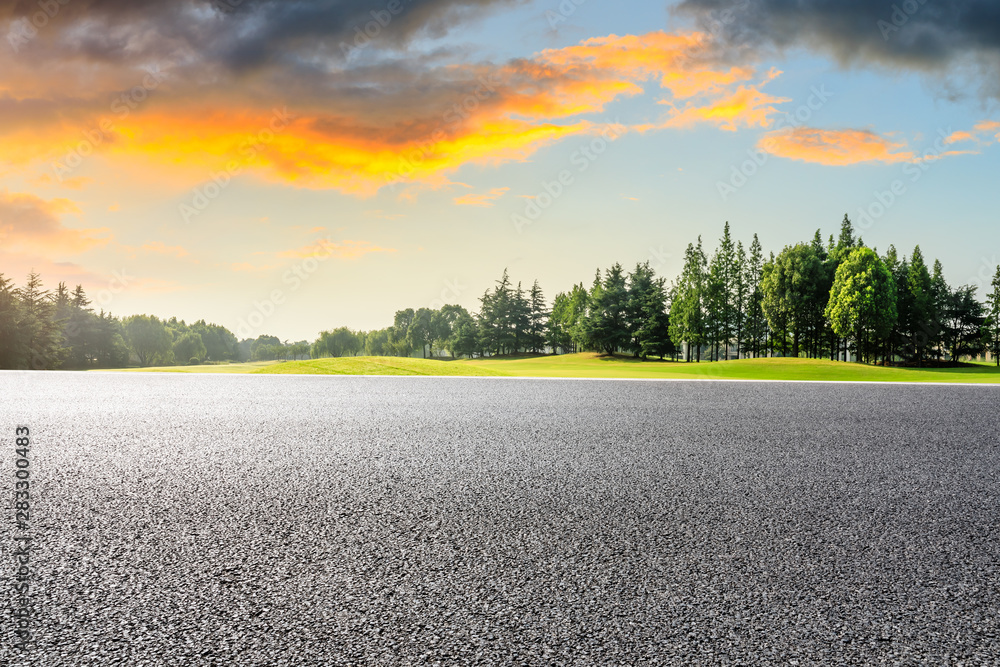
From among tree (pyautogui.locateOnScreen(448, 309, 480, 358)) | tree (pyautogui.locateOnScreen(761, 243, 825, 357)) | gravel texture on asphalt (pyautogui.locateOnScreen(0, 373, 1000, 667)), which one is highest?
tree (pyautogui.locateOnScreen(761, 243, 825, 357))

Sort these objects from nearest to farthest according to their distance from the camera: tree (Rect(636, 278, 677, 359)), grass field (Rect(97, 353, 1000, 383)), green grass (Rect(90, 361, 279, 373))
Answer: grass field (Rect(97, 353, 1000, 383))
green grass (Rect(90, 361, 279, 373))
tree (Rect(636, 278, 677, 359))

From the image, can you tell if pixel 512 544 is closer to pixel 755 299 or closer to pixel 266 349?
pixel 755 299

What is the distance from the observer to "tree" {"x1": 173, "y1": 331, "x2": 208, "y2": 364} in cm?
8864

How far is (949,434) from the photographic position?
6.28 meters

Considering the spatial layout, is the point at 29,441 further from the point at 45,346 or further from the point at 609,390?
the point at 45,346

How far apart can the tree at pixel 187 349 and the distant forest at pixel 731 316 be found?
30153 mm

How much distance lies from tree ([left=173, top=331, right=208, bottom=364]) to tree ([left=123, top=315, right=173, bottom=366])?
10.3 m

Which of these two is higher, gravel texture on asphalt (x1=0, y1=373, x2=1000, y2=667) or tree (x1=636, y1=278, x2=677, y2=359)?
tree (x1=636, y1=278, x2=677, y2=359)

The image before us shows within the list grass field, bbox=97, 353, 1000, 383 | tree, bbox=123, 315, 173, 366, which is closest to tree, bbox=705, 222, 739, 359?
grass field, bbox=97, 353, 1000, 383

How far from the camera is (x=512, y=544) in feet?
10.3

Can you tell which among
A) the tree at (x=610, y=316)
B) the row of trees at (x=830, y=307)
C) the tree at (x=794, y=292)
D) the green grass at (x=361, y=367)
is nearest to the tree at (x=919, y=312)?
the row of trees at (x=830, y=307)

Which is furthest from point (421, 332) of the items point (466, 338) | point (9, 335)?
point (9, 335)

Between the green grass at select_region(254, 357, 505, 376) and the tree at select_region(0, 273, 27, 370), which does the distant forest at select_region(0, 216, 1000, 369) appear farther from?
the green grass at select_region(254, 357, 505, 376)

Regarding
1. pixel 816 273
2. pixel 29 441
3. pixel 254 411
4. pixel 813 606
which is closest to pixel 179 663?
pixel 813 606
